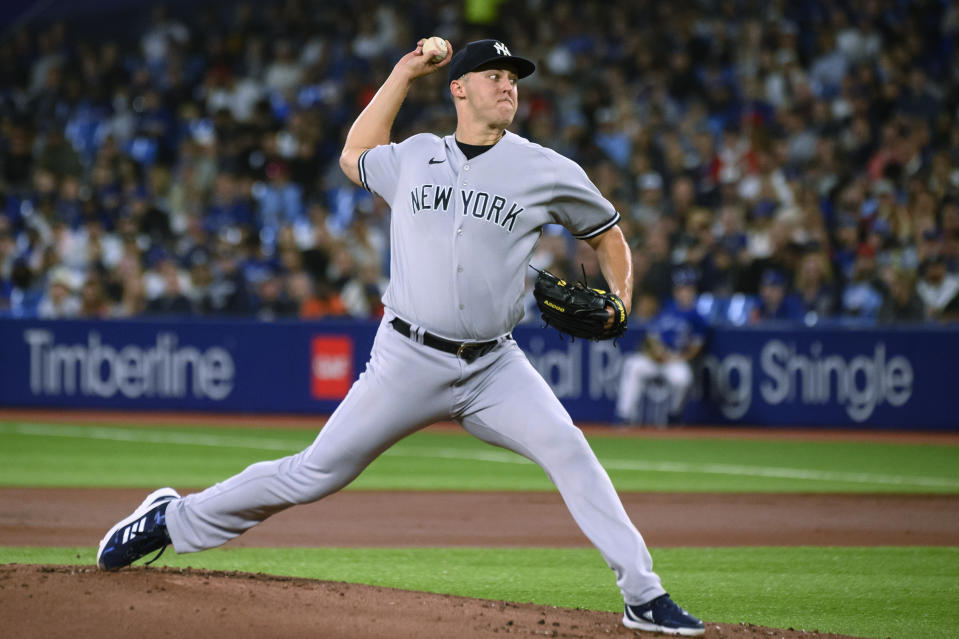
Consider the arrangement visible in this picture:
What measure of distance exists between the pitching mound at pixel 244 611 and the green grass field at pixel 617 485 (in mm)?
797

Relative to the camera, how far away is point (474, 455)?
13.4 meters

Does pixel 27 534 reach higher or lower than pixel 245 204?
lower

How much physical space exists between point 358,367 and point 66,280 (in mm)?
4972

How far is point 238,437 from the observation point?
1466 cm

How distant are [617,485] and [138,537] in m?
5.97

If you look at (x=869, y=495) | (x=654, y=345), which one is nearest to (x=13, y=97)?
(x=654, y=345)

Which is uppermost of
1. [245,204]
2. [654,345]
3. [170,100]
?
[170,100]

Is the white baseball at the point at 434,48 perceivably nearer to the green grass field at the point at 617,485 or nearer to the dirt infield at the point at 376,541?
the dirt infield at the point at 376,541

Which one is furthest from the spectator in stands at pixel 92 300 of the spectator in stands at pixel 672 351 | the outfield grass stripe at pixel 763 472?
the spectator in stands at pixel 672 351

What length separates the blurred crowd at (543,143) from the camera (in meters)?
15.5

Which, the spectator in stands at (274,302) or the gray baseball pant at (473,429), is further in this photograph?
the spectator in stands at (274,302)

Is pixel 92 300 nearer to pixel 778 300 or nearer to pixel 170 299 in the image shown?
pixel 170 299

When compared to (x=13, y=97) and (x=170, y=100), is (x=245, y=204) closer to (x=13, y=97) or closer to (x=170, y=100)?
(x=170, y=100)

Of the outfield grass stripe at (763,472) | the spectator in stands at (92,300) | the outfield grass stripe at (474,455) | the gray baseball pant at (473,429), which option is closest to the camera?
the gray baseball pant at (473,429)
